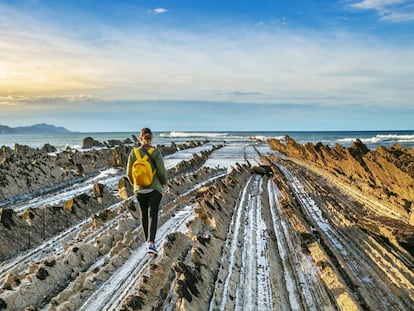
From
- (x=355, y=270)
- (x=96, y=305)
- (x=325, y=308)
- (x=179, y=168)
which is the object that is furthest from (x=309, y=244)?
(x=179, y=168)

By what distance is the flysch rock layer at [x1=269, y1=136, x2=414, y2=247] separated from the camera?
8.08m

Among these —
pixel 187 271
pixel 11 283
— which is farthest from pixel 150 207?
pixel 11 283

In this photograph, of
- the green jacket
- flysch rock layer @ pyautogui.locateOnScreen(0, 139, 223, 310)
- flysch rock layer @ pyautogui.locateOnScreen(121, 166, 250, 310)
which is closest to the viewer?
flysch rock layer @ pyautogui.locateOnScreen(121, 166, 250, 310)

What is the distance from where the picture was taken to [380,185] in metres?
13.0

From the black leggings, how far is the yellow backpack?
24 centimetres

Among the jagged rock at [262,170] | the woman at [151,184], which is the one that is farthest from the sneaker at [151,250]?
the jagged rock at [262,170]

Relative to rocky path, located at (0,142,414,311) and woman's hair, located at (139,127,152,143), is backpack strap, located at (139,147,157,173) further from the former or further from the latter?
rocky path, located at (0,142,414,311)

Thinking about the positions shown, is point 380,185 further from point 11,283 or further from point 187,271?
point 11,283

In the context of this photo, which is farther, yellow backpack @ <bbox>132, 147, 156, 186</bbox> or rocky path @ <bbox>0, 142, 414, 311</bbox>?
yellow backpack @ <bbox>132, 147, 156, 186</bbox>

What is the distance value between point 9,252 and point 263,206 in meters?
5.99

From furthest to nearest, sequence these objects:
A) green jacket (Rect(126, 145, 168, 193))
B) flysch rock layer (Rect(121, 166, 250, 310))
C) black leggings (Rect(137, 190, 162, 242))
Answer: black leggings (Rect(137, 190, 162, 242)) < green jacket (Rect(126, 145, 168, 193)) < flysch rock layer (Rect(121, 166, 250, 310))

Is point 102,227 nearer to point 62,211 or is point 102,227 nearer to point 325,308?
point 62,211

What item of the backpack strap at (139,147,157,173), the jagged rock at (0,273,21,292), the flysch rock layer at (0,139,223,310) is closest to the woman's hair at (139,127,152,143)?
the backpack strap at (139,147,157,173)

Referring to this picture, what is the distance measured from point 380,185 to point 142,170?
9.66 meters
